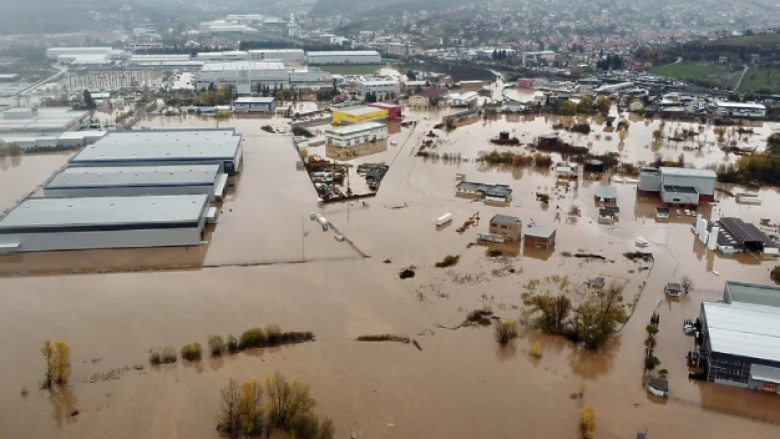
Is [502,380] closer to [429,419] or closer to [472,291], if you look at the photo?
[429,419]

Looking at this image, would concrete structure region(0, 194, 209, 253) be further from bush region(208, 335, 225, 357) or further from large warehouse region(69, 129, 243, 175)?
bush region(208, 335, 225, 357)

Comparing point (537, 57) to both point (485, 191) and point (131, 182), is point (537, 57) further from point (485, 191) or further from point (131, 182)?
point (131, 182)

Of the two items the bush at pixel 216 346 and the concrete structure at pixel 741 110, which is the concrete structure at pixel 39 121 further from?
the concrete structure at pixel 741 110

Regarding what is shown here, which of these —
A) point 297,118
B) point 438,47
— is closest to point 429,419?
point 297,118

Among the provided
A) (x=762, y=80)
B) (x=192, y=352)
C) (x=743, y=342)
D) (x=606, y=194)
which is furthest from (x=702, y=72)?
(x=192, y=352)

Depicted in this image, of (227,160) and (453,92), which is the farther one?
(453,92)
